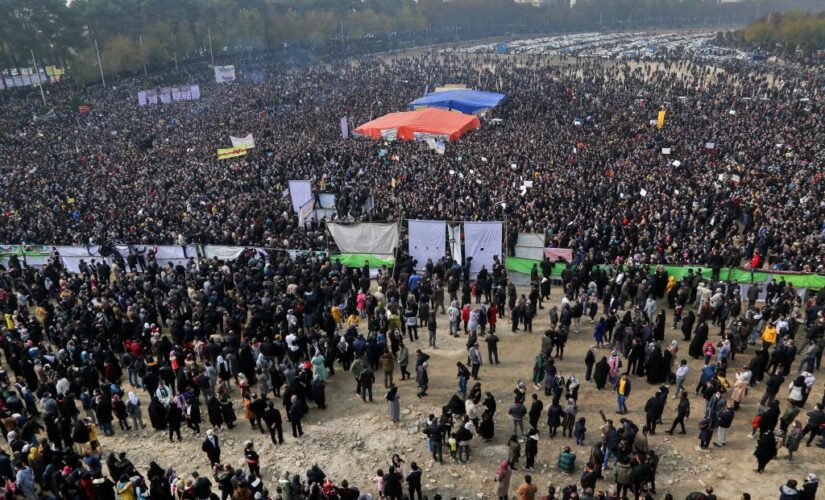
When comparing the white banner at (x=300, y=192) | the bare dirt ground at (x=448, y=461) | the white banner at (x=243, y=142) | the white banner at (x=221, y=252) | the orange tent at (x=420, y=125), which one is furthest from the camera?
the white banner at (x=243, y=142)

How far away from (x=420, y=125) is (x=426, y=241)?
1157 cm

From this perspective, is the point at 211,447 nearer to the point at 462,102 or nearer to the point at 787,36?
the point at 462,102

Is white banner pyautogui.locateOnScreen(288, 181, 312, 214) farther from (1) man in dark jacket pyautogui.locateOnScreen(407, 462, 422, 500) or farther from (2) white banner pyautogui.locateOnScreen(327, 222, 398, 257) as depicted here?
(1) man in dark jacket pyautogui.locateOnScreen(407, 462, 422, 500)

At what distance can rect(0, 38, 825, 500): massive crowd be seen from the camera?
33.7 ft

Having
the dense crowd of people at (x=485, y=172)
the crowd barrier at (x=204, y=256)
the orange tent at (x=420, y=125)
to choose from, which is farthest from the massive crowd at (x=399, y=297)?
the orange tent at (x=420, y=125)

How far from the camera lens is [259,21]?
7869 cm

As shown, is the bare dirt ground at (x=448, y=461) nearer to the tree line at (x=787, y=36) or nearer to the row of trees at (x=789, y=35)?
the tree line at (x=787, y=36)

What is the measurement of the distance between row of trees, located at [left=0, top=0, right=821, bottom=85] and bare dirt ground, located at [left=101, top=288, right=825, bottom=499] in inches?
2172

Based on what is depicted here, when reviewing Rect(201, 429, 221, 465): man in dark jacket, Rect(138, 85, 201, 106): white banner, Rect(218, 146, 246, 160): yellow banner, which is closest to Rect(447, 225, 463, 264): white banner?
Rect(201, 429, 221, 465): man in dark jacket

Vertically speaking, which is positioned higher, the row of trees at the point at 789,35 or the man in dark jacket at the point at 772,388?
the row of trees at the point at 789,35

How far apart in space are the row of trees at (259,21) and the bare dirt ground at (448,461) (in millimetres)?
55179

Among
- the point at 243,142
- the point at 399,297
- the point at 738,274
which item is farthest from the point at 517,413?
the point at 243,142

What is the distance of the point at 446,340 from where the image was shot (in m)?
14.7

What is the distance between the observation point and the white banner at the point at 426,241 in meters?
17.7
